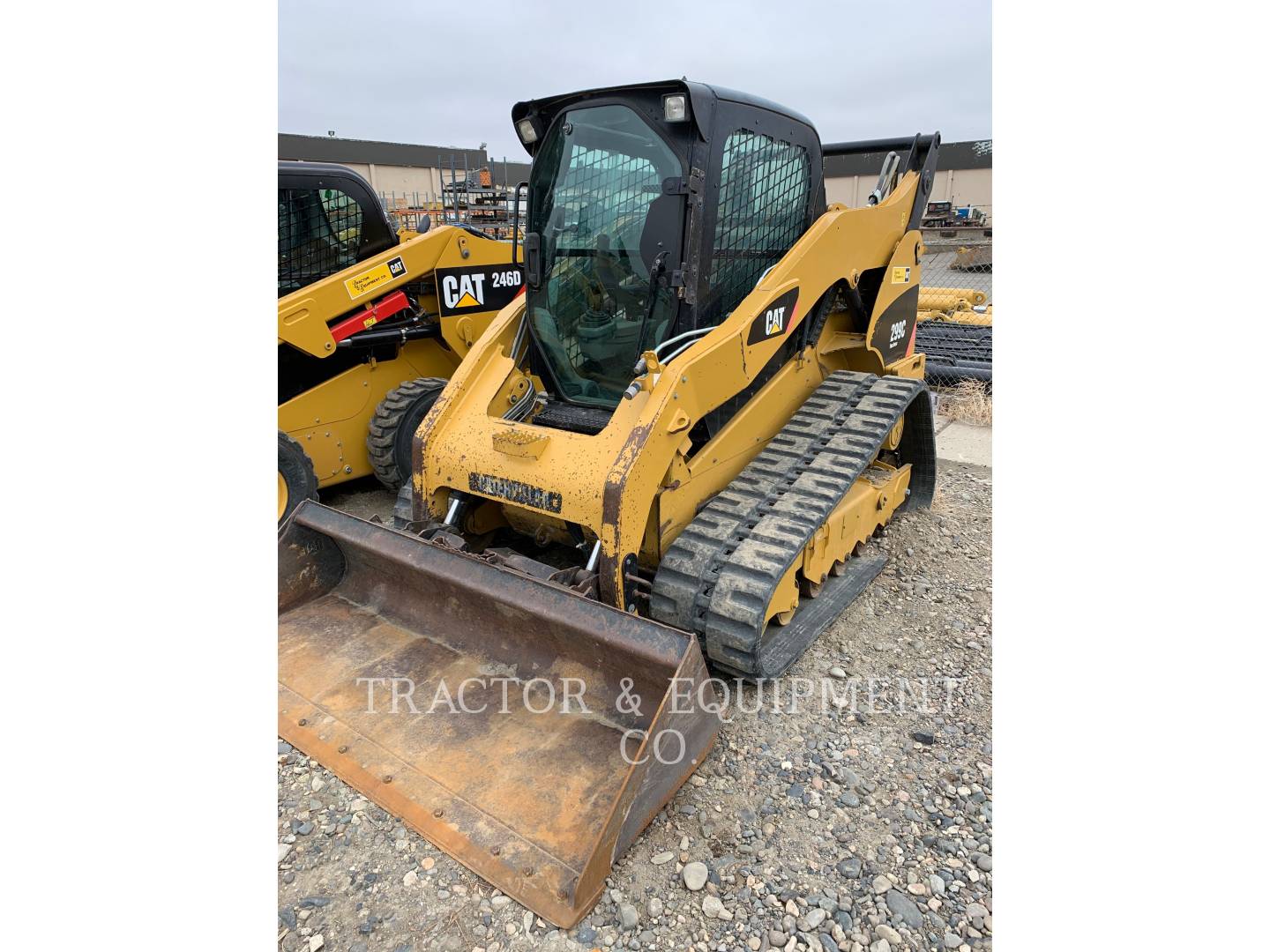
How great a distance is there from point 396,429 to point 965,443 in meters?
4.41

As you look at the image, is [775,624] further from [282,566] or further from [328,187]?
[328,187]

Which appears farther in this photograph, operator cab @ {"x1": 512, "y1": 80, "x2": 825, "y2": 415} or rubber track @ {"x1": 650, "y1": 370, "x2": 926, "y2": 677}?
operator cab @ {"x1": 512, "y1": 80, "x2": 825, "y2": 415}

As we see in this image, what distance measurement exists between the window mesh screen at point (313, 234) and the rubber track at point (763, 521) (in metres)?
3.17

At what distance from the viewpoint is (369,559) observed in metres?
3.38

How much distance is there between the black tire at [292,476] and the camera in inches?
171

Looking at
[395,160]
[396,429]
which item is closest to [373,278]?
[396,429]

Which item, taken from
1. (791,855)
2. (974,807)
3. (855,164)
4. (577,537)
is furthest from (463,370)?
(855,164)

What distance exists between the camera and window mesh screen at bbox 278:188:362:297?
15.5 ft

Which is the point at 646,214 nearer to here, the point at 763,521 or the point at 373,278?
the point at 763,521

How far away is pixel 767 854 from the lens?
2.30 m

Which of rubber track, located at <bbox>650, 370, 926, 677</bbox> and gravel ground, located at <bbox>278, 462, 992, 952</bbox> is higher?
rubber track, located at <bbox>650, 370, 926, 677</bbox>

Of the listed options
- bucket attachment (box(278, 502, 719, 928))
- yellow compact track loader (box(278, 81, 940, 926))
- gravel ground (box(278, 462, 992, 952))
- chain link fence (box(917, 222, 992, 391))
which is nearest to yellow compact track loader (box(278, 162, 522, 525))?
yellow compact track loader (box(278, 81, 940, 926))

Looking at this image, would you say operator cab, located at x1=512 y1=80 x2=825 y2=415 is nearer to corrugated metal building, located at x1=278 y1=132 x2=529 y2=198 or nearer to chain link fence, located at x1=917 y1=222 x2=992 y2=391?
chain link fence, located at x1=917 y1=222 x2=992 y2=391

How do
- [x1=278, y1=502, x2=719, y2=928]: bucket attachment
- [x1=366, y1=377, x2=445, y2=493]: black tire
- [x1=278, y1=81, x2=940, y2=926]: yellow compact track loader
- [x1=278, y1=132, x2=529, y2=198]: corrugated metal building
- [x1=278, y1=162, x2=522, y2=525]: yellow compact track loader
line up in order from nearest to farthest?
[x1=278, y1=502, x2=719, y2=928]: bucket attachment < [x1=278, y1=81, x2=940, y2=926]: yellow compact track loader < [x1=278, y1=162, x2=522, y2=525]: yellow compact track loader < [x1=366, y1=377, x2=445, y2=493]: black tire < [x1=278, y1=132, x2=529, y2=198]: corrugated metal building
